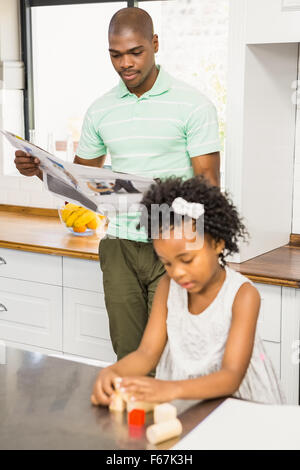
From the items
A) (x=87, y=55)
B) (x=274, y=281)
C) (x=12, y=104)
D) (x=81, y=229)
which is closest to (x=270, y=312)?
(x=274, y=281)

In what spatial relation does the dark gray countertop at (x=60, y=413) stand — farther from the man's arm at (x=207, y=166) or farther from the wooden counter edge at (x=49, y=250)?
the wooden counter edge at (x=49, y=250)

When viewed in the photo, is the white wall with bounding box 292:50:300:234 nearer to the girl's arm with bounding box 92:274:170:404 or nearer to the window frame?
the girl's arm with bounding box 92:274:170:404

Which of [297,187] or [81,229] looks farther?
[81,229]

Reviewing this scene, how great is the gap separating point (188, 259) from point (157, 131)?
0.72m

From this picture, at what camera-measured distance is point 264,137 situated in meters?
2.65

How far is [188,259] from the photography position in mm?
1493

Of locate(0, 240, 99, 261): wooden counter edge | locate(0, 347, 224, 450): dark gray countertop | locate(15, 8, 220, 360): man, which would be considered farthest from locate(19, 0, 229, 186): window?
locate(0, 347, 224, 450): dark gray countertop

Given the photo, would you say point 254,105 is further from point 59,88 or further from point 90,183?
point 59,88

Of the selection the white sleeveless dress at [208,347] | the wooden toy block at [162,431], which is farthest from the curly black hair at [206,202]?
the wooden toy block at [162,431]

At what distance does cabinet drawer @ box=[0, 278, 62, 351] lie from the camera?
300 cm

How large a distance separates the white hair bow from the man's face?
69cm

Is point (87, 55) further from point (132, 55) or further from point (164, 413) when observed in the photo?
point (164, 413)
